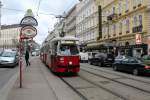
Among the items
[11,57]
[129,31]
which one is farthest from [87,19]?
[11,57]

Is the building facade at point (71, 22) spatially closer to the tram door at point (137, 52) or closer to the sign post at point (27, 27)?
the tram door at point (137, 52)

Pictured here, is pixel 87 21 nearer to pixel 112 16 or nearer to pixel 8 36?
pixel 112 16

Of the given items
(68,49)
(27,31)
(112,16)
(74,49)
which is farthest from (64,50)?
(112,16)

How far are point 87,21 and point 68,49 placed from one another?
2207 inches

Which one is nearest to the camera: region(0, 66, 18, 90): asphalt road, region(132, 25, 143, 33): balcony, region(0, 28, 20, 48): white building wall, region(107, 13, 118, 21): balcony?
region(0, 66, 18, 90): asphalt road

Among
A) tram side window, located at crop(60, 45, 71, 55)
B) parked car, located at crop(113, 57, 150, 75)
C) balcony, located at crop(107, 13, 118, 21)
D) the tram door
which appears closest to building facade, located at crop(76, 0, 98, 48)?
balcony, located at crop(107, 13, 118, 21)

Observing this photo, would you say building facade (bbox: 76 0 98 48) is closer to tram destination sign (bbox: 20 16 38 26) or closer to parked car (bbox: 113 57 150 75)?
parked car (bbox: 113 57 150 75)

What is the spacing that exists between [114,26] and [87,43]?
22.9 m

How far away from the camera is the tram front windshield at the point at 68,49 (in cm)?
2131

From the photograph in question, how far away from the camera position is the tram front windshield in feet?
69.9

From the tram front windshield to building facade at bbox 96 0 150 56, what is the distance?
1446 cm

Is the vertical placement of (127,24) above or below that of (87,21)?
below

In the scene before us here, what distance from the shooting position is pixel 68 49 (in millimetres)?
21484

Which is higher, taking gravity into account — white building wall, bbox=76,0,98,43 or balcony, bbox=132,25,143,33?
white building wall, bbox=76,0,98,43
